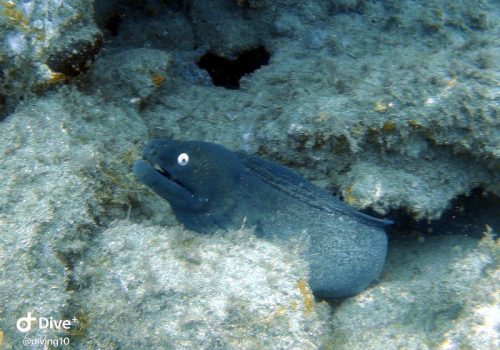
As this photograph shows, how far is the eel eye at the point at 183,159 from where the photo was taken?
110 inches

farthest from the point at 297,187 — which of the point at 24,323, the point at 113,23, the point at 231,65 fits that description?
the point at 113,23

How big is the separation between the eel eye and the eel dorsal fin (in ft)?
1.32

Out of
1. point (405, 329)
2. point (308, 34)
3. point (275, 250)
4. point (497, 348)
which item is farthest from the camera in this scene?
point (308, 34)

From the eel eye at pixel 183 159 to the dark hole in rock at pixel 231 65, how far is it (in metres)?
1.80

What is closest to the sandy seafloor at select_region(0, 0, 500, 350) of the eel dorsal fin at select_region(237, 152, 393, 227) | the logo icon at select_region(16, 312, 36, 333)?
the logo icon at select_region(16, 312, 36, 333)

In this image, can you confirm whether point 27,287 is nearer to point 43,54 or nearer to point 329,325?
point 43,54

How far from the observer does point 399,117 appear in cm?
289

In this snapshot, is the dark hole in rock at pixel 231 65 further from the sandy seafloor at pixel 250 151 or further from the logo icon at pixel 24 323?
the logo icon at pixel 24 323

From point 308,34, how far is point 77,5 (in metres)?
2.34

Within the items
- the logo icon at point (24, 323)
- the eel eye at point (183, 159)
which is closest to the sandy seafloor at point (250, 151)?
the logo icon at point (24, 323)

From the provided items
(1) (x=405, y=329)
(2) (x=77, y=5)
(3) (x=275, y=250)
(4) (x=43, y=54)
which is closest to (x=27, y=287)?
(3) (x=275, y=250)

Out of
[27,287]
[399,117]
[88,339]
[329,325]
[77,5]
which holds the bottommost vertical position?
[329,325]

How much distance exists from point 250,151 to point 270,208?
1.94ft

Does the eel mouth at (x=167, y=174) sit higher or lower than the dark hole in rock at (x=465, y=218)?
higher
